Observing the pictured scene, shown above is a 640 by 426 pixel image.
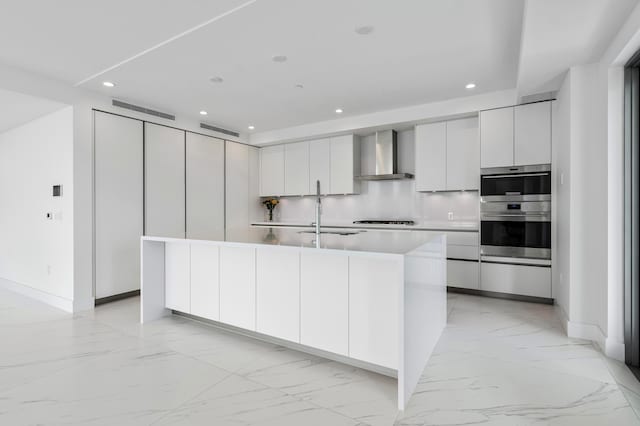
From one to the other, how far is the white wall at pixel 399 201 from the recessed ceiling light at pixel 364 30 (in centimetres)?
275

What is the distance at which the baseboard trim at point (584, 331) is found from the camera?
2.70 meters

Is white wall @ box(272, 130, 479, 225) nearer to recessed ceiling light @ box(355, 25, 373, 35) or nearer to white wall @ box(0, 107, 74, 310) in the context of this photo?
recessed ceiling light @ box(355, 25, 373, 35)

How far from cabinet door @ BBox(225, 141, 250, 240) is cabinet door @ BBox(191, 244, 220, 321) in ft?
8.50

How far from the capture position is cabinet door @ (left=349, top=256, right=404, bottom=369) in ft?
6.57

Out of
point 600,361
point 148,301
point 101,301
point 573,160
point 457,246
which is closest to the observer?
point 600,361

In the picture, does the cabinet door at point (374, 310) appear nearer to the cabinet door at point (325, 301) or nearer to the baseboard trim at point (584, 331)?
the cabinet door at point (325, 301)

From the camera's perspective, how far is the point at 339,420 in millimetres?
1719

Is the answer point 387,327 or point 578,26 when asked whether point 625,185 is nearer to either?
point 578,26

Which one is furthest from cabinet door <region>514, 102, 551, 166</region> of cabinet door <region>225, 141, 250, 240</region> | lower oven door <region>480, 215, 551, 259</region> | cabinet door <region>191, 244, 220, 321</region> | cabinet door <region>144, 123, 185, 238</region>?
cabinet door <region>144, 123, 185, 238</region>

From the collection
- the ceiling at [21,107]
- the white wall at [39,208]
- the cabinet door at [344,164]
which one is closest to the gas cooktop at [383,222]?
the cabinet door at [344,164]

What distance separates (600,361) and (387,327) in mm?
1725

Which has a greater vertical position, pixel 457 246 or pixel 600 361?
pixel 457 246

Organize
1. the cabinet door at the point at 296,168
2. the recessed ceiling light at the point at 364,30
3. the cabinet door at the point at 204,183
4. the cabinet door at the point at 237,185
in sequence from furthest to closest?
1. the cabinet door at the point at 296,168
2. the cabinet door at the point at 237,185
3. the cabinet door at the point at 204,183
4. the recessed ceiling light at the point at 364,30

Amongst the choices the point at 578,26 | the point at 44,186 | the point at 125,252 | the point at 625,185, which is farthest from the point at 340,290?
the point at 44,186
